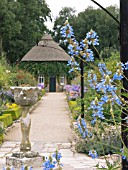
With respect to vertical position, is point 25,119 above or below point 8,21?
below

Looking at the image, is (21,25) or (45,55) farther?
(45,55)

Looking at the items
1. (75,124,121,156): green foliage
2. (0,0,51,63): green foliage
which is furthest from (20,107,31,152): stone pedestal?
(0,0,51,63): green foliage

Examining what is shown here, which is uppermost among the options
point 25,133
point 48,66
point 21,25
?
point 21,25

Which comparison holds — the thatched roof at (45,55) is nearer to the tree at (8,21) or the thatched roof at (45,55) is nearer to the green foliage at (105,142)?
the tree at (8,21)

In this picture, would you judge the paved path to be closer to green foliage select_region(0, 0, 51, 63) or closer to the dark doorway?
green foliage select_region(0, 0, 51, 63)

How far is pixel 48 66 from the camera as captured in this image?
4591cm

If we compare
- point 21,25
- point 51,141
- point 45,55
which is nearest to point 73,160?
point 51,141

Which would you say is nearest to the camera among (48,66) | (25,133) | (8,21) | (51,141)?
(25,133)

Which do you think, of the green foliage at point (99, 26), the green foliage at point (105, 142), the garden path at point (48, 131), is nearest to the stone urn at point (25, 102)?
the green foliage at point (105, 142)

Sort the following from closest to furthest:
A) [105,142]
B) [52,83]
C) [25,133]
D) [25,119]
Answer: [25,133]
[25,119]
[105,142]
[52,83]

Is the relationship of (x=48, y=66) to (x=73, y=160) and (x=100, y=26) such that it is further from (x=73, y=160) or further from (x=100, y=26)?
(x=73, y=160)

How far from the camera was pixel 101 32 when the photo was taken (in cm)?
5400

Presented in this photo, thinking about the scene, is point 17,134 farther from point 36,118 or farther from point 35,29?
point 35,29

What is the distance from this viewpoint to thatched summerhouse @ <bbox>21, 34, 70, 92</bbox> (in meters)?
45.7
